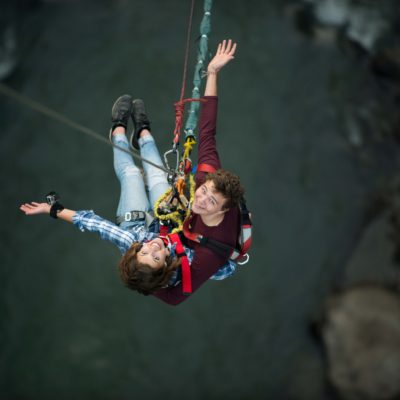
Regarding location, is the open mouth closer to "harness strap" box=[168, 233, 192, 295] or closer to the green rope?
"harness strap" box=[168, 233, 192, 295]

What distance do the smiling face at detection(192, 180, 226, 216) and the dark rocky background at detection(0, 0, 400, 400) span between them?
4.15 metres

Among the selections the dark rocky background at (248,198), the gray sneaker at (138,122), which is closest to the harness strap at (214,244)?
the gray sneaker at (138,122)

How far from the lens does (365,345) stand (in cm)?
695

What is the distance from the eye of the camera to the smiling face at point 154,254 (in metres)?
2.69

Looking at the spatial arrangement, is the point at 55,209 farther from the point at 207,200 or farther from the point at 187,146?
the point at 207,200

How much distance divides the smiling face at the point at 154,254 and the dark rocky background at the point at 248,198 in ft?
13.5

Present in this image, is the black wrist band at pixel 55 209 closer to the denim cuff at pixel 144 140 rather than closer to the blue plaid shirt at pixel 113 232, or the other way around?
the blue plaid shirt at pixel 113 232

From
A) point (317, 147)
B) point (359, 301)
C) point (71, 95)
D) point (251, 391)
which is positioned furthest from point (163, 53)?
point (251, 391)

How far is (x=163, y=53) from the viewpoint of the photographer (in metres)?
7.45

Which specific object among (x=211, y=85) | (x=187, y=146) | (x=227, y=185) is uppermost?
(x=211, y=85)

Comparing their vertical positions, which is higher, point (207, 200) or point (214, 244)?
point (207, 200)

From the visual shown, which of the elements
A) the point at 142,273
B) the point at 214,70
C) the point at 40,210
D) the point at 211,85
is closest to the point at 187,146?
the point at 211,85

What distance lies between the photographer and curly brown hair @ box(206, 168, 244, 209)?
104 inches

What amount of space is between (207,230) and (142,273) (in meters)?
0.48
